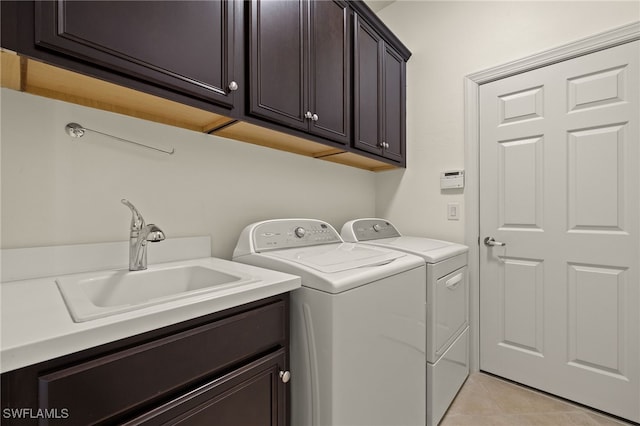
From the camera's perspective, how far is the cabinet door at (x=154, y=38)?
2.54ft

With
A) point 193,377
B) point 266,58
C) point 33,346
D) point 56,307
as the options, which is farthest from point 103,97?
point 193,377

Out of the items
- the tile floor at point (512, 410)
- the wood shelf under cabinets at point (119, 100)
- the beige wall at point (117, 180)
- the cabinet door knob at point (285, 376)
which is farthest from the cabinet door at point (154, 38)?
the tile floor at point (512, 410)

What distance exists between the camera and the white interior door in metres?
1.57

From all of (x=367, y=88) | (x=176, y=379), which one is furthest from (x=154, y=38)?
(x=367, y=88)

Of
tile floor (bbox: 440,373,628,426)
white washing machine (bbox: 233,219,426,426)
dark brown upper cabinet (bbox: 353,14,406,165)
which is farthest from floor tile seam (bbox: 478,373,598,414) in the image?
dark brown upper cabinet (bbox: 353,14,406,165)

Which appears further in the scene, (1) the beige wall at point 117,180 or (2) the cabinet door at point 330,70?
(2) the cabinet door at point 330,70

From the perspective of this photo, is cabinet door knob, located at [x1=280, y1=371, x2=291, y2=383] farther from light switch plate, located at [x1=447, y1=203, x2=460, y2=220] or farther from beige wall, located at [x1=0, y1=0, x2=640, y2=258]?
light switch plate, located at [x1=447, y1=203, x2=460, y2=220]

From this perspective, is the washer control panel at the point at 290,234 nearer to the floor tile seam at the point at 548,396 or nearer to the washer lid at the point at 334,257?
the washer lid at the point at 334,257

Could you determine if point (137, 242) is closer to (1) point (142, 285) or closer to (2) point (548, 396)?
(1) point (142, 285)

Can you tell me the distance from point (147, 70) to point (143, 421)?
0.98m

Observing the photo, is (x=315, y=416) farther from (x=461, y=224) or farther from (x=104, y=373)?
(x=461, y=224)

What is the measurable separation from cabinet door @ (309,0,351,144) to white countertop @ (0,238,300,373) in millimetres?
1015

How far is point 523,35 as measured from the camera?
6.13 ft

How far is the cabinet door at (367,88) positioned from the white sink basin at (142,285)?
1.14 m
